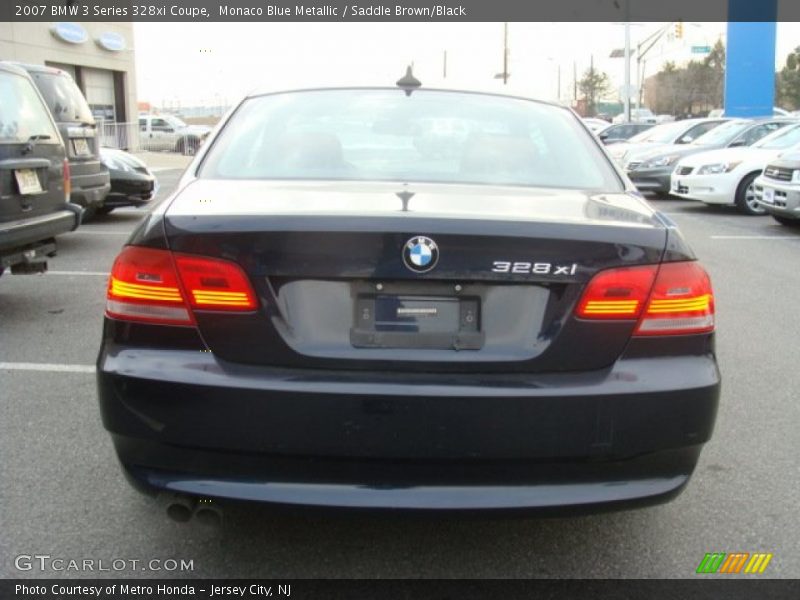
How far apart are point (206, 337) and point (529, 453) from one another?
0.98 m

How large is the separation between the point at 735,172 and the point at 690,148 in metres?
2.92

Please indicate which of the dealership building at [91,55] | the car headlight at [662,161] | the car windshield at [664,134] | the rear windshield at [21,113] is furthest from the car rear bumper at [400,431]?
the dealership building at [91,55]

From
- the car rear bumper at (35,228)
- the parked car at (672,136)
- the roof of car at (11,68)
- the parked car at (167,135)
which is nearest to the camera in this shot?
the car rear bumper at (35,228)

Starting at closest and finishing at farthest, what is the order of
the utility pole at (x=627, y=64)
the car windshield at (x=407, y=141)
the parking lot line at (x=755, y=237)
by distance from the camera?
1. the car windshield at (x=407, y=141)
2. the parking lot line at (x=755, y=237)
3. the utility pole at (x=627, y=64)

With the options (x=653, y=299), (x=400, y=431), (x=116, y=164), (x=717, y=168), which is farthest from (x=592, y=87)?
(x=400, y=431)

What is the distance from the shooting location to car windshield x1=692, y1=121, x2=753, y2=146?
52.0ft

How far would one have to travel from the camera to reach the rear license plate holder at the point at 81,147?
31.8 feet

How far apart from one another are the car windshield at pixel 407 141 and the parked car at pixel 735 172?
10.7 m

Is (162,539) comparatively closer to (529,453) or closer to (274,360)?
(274,360)

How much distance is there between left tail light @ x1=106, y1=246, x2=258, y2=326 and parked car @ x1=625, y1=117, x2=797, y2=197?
1450 centimetres

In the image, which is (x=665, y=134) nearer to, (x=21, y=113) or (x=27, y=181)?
(x=21, y=113)

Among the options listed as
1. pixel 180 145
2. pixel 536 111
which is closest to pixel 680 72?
pixel 180 145

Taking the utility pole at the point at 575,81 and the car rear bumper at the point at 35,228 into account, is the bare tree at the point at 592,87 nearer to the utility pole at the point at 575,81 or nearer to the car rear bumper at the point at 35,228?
the utility pole at the point at 575,81

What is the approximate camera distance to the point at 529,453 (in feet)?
7.88
